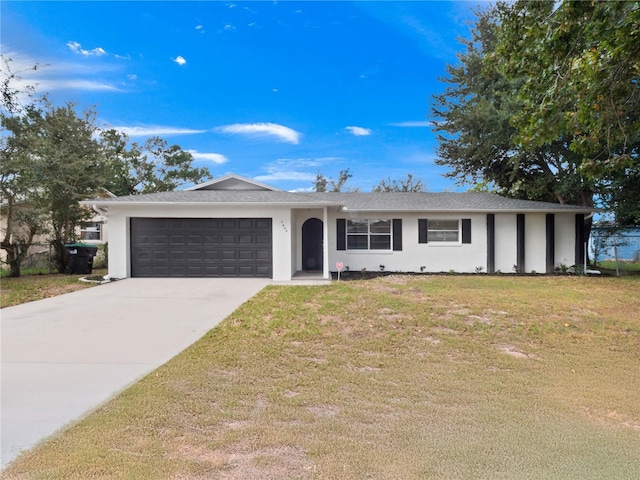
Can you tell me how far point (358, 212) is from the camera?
1380cm

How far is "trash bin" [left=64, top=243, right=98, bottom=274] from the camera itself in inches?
547

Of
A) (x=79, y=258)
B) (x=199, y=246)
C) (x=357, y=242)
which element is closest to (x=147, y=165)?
(x=79, y=258)

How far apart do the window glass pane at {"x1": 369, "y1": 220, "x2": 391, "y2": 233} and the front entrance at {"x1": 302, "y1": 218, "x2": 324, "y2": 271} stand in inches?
79.9

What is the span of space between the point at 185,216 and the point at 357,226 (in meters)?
6.30

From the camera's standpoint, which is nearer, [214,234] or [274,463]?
[274,463]

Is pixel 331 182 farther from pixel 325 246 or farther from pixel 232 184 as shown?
pixel 325 246

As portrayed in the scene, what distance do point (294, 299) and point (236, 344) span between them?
3.33 meters

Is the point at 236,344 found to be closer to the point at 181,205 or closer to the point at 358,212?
the point at 181,205

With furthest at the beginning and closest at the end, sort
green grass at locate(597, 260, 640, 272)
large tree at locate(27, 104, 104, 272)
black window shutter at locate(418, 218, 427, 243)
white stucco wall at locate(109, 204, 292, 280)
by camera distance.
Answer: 1. green grass at locate(597, 260, 640, 272)
2. black window shutter at locate(418, 218, 427, 243)
3. large tree at locate(27, 104, 104, 272)
4. white stucco wall at locate(109, 204, 292, 280)

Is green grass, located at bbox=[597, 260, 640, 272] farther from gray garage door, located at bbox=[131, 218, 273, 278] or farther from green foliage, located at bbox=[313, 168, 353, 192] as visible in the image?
green foliage, located at bbox=[313, 168, 353, 192]

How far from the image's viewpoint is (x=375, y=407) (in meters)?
3.27

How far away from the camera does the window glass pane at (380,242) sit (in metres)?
14.0

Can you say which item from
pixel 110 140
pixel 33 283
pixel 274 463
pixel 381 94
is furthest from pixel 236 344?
pixel 110 140

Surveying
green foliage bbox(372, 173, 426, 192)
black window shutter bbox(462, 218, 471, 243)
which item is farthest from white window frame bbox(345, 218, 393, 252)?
green foliage bbox(372, 173, 426, 192)
